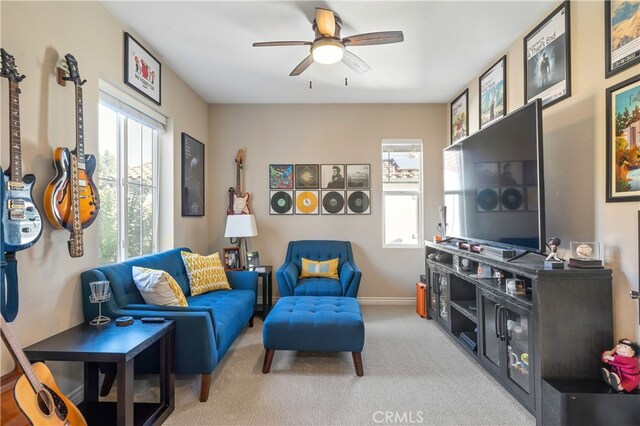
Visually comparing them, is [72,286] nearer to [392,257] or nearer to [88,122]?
[88,122]

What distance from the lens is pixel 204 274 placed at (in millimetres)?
3062

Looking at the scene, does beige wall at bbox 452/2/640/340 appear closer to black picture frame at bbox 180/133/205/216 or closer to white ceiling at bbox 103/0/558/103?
white ceiling at bbox 103/0/558/103

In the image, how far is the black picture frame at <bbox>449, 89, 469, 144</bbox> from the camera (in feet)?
12.1

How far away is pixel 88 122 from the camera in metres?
2.15

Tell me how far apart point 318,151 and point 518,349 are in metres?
3.18

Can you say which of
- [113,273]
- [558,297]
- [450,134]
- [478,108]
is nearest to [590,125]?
Result: [558,297]

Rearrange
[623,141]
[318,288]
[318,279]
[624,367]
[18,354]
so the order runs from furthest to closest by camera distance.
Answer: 1. [318,279]
2. [318,288]
3. [623,141]
4. [624,367]
5. [18,354]

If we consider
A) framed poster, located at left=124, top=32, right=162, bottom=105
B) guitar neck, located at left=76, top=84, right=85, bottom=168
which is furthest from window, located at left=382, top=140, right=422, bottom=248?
guitar neck, located at left=76, top=84, right=85, bottom=168

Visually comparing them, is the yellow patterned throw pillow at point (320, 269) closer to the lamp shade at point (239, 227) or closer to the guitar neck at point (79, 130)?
the lamp shade at point (239, 227)

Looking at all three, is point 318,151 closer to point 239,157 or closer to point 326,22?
point 239,157

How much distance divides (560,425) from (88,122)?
11.2 ft

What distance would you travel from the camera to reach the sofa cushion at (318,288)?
11.0 feet

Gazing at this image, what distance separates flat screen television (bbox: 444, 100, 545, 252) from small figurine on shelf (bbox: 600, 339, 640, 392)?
0.63m

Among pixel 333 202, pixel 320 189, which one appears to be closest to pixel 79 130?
pixel 320 189
